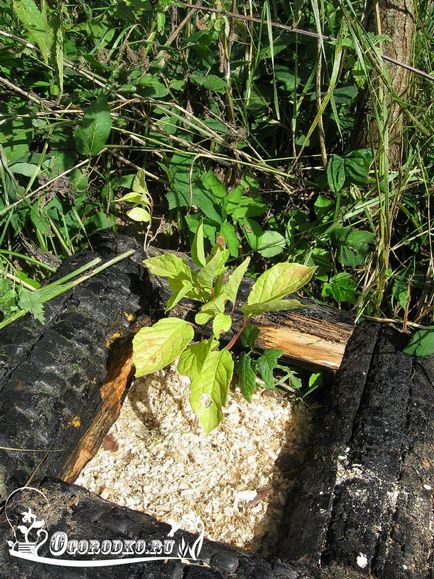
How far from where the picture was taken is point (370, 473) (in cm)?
151

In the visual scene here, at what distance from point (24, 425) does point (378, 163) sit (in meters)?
1.09

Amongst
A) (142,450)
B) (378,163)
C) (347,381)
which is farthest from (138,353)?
(378,163)

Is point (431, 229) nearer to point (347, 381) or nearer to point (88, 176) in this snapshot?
point (347, 381)

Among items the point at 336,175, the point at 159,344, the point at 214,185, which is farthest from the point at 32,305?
the point at 336,175

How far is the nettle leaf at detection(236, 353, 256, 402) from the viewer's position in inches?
67.7

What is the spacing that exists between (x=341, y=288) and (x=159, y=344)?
61 centimetres

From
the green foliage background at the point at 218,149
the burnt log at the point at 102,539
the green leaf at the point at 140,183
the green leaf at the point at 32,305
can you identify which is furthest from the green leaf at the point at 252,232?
the burnt log at the point at 102,539

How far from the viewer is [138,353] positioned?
5.02 feet

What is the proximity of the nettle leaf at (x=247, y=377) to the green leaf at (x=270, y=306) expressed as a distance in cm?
14

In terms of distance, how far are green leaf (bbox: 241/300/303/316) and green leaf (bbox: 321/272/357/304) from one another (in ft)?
1.12

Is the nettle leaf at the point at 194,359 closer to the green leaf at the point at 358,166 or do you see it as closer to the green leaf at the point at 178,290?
the green leaf at the point at 178,290

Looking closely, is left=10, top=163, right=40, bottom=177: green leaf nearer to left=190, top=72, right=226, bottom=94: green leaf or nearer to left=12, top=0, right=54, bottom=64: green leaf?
left=12, top=0, right=54, bottom=64: green leaf

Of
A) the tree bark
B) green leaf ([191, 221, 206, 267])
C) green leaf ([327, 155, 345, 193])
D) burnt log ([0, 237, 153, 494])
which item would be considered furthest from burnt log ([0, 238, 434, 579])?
the tree bark

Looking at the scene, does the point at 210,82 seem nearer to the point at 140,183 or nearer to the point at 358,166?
the point at 140,183
